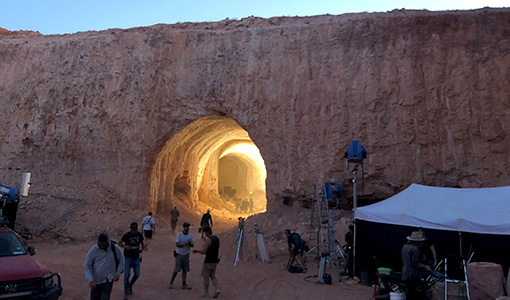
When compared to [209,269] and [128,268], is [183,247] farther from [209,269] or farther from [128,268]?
[128,268]

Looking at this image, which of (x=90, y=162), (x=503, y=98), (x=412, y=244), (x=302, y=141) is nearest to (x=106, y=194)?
(x=90, y=162)

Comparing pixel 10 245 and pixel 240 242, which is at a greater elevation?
pixel 10 245

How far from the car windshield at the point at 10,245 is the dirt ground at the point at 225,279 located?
1.49m

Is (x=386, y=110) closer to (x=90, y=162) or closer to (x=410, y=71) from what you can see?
(x=410, y=71)

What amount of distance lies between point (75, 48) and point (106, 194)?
27.0 feet

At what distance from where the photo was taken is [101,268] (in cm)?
532

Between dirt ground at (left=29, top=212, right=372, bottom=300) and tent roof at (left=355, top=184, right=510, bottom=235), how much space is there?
5.95 feet

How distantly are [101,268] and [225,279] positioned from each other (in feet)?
14.8

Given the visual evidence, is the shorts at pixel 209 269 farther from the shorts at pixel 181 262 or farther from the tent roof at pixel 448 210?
the tent roof at pixel 448 210

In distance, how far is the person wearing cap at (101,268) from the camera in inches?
208

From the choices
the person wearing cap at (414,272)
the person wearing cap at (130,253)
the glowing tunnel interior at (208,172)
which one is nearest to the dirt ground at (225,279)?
the person wearing cap at (130,253)

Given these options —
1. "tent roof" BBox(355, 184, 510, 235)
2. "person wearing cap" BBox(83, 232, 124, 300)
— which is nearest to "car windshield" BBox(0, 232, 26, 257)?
"person wearing cap" BBox(83, 232, 124, 300)

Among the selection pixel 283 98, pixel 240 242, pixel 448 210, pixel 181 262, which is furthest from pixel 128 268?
pixel 283 98

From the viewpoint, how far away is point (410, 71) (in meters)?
14.8
